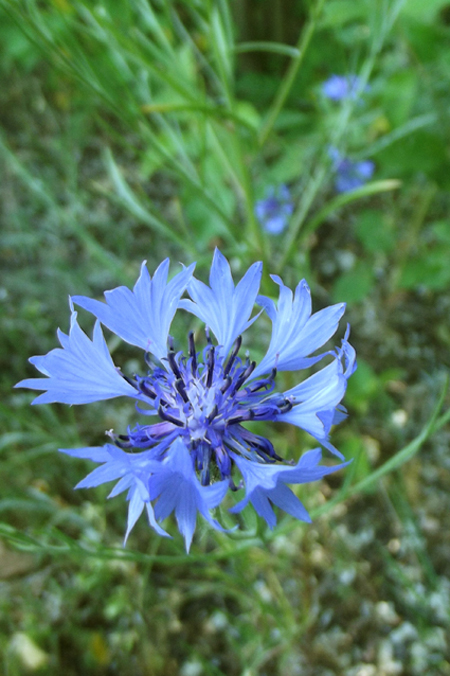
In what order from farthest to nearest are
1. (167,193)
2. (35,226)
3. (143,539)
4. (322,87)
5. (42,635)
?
(167,193)
(35,226)
(322,87)
(143,539)
(42,635)

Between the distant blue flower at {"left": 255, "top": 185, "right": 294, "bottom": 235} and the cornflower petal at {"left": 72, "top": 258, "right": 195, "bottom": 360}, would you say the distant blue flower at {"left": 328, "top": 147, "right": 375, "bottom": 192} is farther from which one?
the cornflower petal at {"left": 72, "top": 258, "right": 195, "bottom": 360}

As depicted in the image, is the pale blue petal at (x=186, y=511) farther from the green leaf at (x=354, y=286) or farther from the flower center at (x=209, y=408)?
the green leaf at (x=354, y=286)

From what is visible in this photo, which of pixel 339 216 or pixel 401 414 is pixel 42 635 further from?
pixel 339 216

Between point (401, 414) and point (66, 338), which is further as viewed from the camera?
point (401, 414)

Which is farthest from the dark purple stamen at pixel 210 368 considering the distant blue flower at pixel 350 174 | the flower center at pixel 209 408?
the distant blue flower at pixel 350 174

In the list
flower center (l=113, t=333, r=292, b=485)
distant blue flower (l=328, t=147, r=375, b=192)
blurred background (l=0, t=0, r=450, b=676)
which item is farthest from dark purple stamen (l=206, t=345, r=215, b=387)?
distant blue flower (l=328, t=147, r=375, b=192)

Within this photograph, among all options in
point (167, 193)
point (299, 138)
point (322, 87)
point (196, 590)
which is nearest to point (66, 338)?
point (196, 590)
